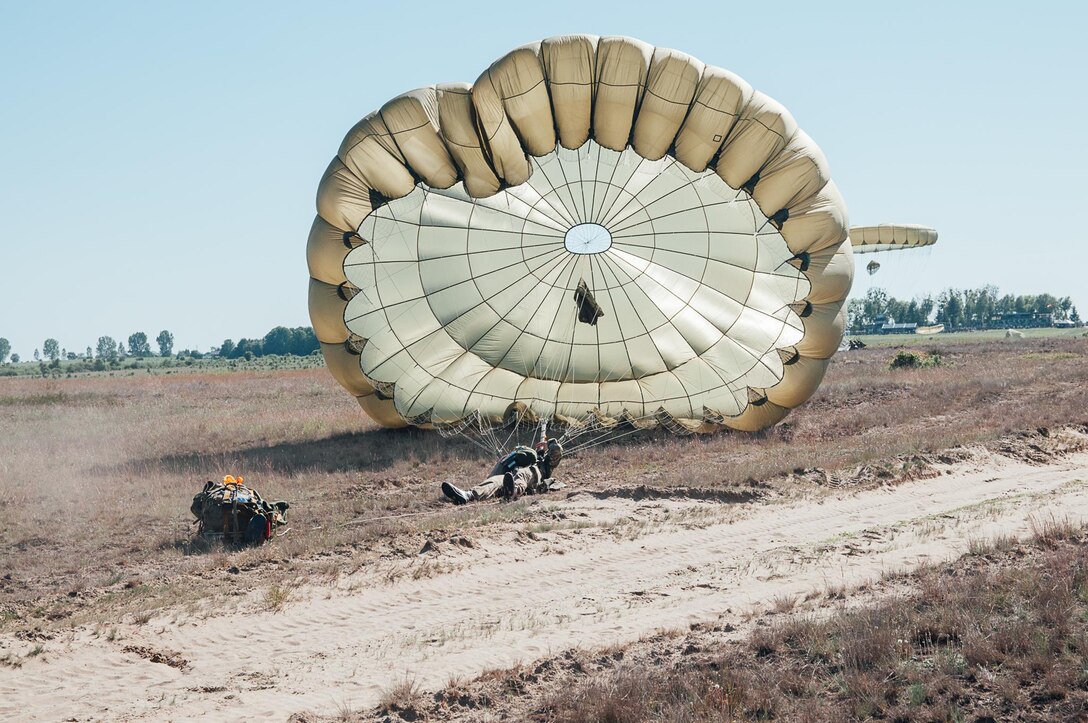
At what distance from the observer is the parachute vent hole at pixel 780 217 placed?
17828 mm

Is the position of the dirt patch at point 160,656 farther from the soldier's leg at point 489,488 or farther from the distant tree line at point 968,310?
the distant tree line at point 968,310

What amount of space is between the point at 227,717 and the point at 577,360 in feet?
42.5

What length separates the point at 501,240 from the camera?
19031mm

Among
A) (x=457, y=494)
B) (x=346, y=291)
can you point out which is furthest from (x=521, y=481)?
(x=346, y=291)

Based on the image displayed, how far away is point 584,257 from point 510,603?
10798mm

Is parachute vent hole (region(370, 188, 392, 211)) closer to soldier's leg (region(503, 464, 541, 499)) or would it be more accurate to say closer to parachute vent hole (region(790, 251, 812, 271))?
soldier's leg (region(503, 464, 541, 499))

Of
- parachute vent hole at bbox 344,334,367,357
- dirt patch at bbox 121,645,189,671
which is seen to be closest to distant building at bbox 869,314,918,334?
parachute vent hole at bbox 344,334,367,357

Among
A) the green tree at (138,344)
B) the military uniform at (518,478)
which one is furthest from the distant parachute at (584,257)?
the green tree at (138,344)

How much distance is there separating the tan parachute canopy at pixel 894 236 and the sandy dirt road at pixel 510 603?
12390 millimetres

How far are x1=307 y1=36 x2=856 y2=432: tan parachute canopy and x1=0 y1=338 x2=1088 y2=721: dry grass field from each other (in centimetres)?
116

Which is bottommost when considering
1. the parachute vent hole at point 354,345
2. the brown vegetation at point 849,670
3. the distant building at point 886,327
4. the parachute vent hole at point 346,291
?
the brown vegetation at point 849,670

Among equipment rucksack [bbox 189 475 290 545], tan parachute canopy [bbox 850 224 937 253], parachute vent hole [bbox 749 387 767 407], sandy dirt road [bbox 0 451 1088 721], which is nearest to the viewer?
sandy dirt road [bbox 0 451 1088 721]

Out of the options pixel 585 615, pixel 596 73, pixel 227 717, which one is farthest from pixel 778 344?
pixel 227 717

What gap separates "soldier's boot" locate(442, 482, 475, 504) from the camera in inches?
544
